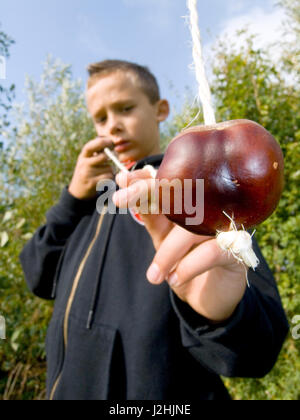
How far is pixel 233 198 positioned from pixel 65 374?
1.13m

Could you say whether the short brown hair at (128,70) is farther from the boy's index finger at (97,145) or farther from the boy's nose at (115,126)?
the boy's index finger at (97,145)

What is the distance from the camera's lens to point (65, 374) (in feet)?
4.00

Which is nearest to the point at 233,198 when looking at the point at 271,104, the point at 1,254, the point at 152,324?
the point at 152,324

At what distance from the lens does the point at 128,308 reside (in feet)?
3.89

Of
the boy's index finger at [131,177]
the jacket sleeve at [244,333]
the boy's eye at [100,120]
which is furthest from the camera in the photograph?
Result: the boy's eye at [100,120]

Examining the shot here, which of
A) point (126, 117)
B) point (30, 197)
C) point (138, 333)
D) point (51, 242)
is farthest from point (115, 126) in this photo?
point (30, 197)

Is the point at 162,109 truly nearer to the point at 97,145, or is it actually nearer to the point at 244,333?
the point at 97,145

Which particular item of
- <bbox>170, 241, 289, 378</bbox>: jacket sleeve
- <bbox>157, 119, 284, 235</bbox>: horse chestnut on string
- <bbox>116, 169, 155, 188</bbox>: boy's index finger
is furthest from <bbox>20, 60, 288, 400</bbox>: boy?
<bbox>157, 119, 284, 235</bbox>: horse chestnut on string

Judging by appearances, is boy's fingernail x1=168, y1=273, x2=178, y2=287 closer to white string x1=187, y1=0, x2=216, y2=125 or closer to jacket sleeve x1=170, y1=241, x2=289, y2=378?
jacket sleeve x1=170, y1=241, x2=289, y2=378

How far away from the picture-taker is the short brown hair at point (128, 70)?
1625 mm

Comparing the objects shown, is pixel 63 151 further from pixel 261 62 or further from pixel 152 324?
pixel 152 324

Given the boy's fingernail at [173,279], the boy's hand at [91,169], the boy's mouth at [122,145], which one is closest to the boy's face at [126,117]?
the boy's mouth at [122,145]

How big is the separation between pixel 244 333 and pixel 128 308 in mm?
425

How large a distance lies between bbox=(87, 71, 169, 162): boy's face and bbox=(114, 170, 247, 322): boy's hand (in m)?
0.76
